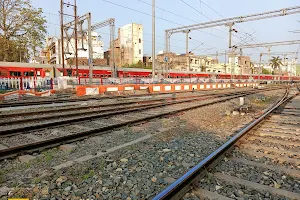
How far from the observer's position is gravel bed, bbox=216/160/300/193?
3.15 metres

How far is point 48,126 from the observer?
258 inches

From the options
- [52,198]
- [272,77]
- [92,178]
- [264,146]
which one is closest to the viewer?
[52,198]

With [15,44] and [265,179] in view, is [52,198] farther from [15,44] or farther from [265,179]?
[15,44]

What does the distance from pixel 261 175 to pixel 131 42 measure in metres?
73.0

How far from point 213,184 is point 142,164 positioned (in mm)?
1316

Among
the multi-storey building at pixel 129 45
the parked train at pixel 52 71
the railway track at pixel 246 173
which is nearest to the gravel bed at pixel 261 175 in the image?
the railway track at pixel 246 173

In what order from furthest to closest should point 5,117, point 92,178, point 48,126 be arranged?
point 5,117
point 48,126
point 92,178

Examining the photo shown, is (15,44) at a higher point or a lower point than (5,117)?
higher

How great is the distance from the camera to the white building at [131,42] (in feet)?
238

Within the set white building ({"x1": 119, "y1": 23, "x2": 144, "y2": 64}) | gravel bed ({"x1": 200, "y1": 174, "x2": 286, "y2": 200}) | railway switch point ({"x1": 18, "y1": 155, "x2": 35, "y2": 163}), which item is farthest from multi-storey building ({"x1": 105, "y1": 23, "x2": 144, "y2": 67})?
gravel bed ({"x1": 200, "y1": 174, "x2": 286, "y2": 200})

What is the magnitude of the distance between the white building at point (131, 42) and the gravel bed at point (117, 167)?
68501 millimetres

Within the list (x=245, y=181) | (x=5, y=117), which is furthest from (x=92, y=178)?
(x=5, y=117)

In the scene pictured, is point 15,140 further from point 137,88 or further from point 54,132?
point 137,88

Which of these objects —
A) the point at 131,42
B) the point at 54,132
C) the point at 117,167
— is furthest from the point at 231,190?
the point at 131,42
